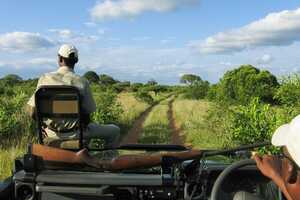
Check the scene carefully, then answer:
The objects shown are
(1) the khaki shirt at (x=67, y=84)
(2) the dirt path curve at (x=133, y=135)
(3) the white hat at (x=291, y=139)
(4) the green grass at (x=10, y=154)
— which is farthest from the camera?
(2) the dirt path curve at (x=133, y=135)

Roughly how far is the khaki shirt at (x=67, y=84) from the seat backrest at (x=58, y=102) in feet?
1.49

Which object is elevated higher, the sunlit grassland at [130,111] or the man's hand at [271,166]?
the man's hand at [271,166]

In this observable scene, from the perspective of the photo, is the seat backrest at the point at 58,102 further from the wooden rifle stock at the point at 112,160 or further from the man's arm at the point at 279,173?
the man's arm at the point at 279,173

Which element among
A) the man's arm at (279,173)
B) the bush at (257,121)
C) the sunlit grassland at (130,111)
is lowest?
the sunlit grassland at (130,111)

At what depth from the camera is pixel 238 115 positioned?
1192 cm

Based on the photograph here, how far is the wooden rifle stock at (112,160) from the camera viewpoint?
13.0 ft

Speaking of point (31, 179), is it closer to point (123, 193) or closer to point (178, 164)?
point (123, 193)

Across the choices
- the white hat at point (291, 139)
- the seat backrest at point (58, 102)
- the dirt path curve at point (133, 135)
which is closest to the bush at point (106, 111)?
the dirt path curve at point (133, 135)

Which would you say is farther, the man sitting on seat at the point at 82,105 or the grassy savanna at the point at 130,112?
the grassy savanna at the point at 130,112

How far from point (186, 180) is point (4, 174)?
22.3ft

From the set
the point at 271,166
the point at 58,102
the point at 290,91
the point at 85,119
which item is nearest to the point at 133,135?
the point at 290,91

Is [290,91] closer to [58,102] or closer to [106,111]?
[58,102]

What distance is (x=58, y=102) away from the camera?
5.24 m

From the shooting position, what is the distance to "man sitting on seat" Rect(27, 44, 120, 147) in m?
5.95
